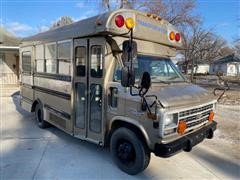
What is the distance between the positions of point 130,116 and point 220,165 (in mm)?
2091

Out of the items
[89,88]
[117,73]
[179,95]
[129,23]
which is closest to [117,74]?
[117,73]

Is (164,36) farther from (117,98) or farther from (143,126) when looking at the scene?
(143,126)

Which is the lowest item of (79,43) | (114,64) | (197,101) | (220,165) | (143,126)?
(220,165)

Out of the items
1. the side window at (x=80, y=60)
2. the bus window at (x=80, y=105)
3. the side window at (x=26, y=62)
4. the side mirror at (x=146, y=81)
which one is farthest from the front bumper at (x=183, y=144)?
the side window at (x=26, y=62)

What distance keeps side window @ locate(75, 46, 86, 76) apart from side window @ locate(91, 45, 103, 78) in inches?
10.0

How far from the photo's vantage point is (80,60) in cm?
470

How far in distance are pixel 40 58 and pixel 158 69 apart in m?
3.36

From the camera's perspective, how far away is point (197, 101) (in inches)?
151

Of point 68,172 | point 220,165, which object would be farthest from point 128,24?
point 220,165

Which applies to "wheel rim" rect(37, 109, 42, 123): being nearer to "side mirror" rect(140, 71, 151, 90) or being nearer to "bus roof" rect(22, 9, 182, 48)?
"bus roof" rect(22, 9, 182, 48)

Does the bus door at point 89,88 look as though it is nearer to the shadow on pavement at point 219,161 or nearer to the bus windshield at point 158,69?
the bus windshield at point 158,69

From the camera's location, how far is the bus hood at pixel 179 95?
342cm

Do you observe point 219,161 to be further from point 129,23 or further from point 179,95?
point 129,23

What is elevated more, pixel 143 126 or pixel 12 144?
pixel 143 126
